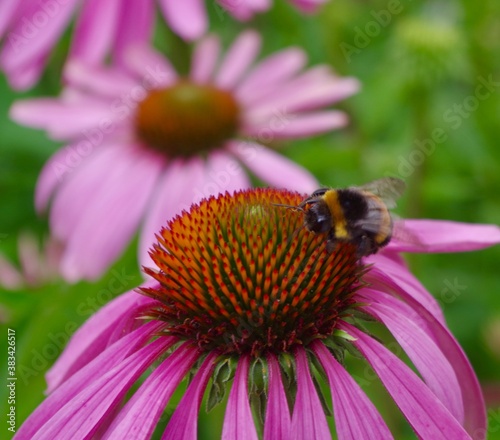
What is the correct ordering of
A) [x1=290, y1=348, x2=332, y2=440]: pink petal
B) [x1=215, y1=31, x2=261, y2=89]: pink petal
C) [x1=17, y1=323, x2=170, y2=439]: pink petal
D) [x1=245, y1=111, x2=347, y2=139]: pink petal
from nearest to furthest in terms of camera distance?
[x1=290, y1=348, x2=332, y2=440]: pink petal < [x1=17, y1=323, x2=170, y2=439]: pink petal < [x1=245, y1=111, x2=347, y2=139]: pink petal < [x1=215, y1=31, x2=261, y2=89]: pink petal

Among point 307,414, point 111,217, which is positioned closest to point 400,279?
point 307,414

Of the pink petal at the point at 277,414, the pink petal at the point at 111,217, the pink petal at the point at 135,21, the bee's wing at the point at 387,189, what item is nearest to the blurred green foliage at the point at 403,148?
the pink petal at the point at 111,217

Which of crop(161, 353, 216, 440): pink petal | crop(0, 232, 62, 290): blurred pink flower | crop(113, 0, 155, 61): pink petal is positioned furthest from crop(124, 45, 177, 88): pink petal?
crop(161, 353, 216, 440): pink petal

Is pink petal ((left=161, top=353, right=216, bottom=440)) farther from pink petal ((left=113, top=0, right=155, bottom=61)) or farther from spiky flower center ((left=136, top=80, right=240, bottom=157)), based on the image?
pink petal ((left=113, top=0, right=155, bottom=61))

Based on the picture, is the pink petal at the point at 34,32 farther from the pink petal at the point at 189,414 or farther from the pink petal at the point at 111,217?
the pink petal at the point at 189,414

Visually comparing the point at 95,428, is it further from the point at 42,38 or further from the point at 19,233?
the point at 19,233

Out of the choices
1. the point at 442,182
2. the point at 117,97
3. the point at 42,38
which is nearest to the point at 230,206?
the point at 442,182
